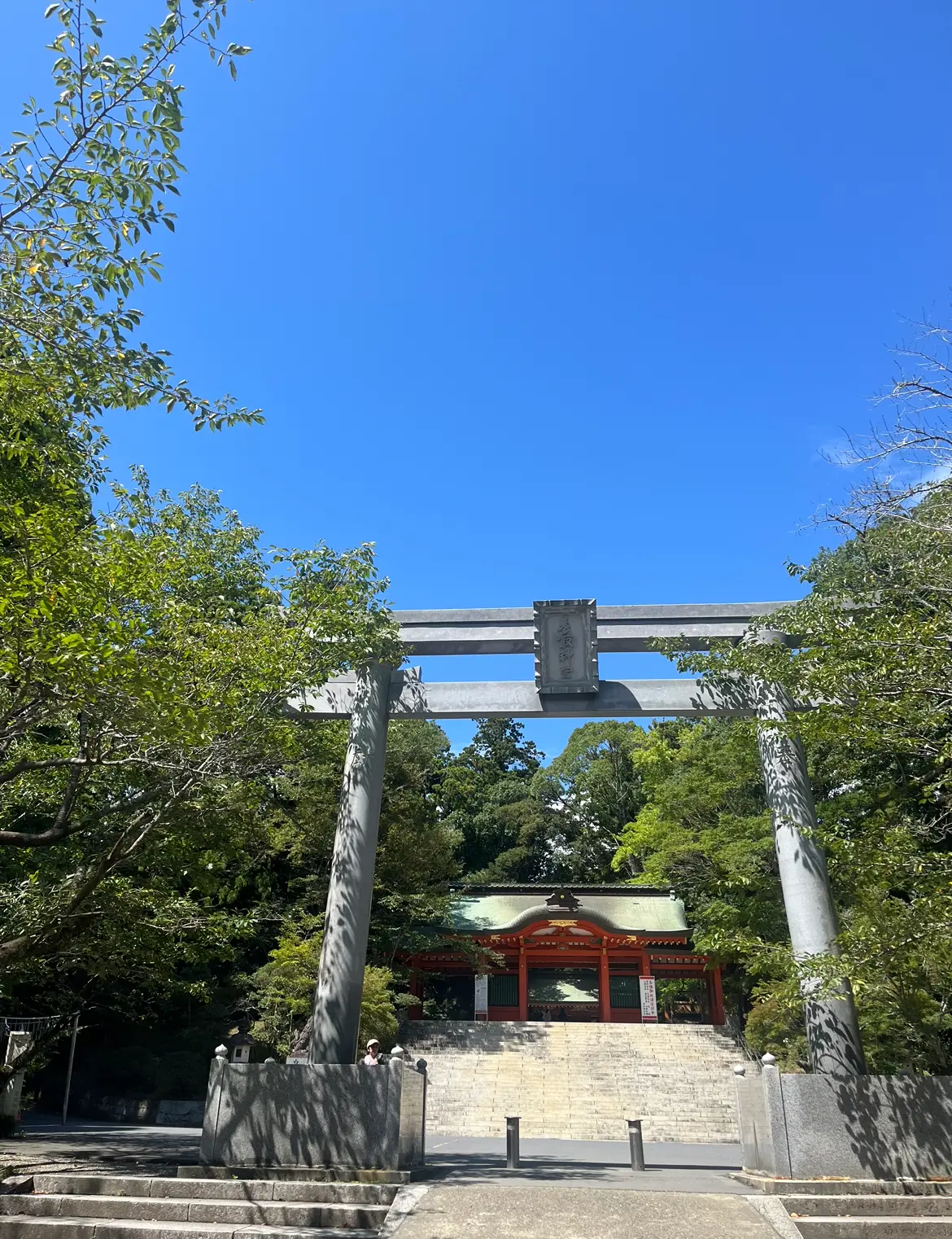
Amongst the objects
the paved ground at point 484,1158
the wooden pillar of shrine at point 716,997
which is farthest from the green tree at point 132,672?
the wooden pillar of shrine at point 716,997

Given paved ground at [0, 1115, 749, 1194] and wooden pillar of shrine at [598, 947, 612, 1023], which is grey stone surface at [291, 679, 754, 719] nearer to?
paved ground at [0, 1115, 749, 1194]

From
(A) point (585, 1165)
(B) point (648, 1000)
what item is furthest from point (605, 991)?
(A) point (585, 1165)


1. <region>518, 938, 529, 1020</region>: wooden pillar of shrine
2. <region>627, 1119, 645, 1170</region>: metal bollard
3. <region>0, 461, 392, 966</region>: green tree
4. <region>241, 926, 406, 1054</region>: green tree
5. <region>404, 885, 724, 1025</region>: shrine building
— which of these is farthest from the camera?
<region>518, 938, 529, 1020</region>: wooden pillar of shrine

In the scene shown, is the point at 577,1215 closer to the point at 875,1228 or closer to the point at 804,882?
the point at 875,1228

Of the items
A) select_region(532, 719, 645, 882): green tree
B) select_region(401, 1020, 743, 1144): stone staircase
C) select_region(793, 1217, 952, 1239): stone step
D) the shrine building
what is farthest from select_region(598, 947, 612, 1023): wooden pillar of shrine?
select_region(793, 1217, 952, 1239): stone step

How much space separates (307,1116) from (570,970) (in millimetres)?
19671

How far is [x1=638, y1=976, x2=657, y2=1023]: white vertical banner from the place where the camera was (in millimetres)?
23984

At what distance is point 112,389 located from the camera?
5480 mm

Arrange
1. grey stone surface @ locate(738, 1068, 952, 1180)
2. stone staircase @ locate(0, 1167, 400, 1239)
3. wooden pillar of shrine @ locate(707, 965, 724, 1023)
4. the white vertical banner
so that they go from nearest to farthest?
stone staircase @ locate(0, 1167, 400, 1239) < grey stone surface @ locate(738, 1068, 952, 1180) < wooden pillar of shrine @ locate(707, 965, 724, 1023) < the white vertical banner

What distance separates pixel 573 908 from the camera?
24719 mm

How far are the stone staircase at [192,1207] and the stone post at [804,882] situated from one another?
4550 millimetres

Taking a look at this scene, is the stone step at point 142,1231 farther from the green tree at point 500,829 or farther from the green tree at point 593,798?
the green tree at point 593,798

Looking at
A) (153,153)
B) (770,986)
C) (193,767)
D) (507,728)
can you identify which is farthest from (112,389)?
(507,728)

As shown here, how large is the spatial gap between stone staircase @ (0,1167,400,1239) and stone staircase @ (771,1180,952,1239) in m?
3.46
